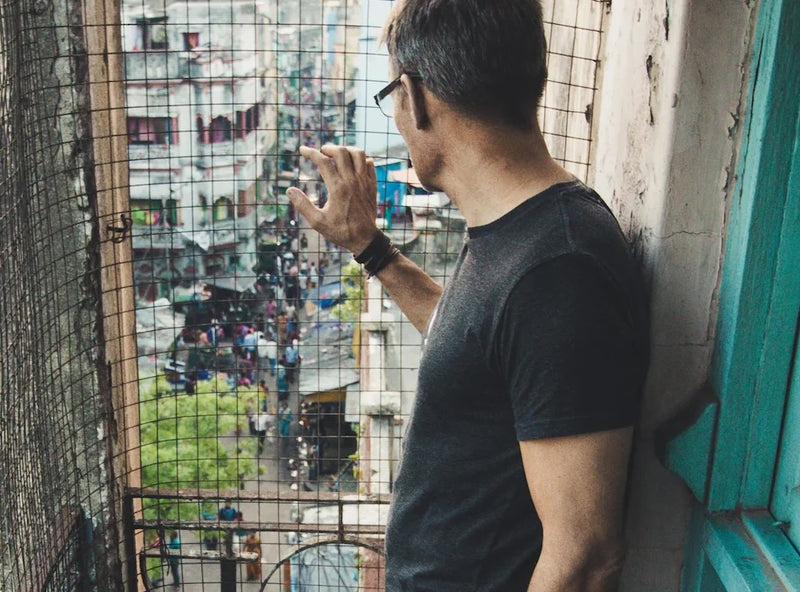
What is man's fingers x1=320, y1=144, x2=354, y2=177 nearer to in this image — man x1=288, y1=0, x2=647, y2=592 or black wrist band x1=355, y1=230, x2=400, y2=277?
black wrist band x1=355, y1=230, x2=400, y2=277

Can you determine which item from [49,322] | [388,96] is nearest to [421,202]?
[49,322]

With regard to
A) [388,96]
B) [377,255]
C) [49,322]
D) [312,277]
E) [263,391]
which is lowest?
[263,391]

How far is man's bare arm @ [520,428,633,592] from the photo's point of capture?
1210 millimetres

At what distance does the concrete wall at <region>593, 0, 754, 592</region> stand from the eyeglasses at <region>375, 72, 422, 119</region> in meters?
0.45

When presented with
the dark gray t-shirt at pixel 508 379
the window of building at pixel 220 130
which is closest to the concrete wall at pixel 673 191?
the dark gray t-shirt at pixel 508 379

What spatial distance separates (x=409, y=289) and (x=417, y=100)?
2.10 feet

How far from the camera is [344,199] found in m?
1.89

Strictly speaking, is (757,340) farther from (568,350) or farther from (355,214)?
(355,214)

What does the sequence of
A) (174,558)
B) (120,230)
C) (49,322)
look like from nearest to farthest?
(49,322) < (120,230) < (174,558)

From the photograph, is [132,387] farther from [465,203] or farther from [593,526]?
[593,526]

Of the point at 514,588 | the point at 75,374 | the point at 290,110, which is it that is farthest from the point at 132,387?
the point at 290,110

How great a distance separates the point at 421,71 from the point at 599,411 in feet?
1.99

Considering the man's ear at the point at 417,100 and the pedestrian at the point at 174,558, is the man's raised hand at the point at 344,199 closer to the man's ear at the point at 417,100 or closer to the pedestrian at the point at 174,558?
the man's ear at the point at 417,100

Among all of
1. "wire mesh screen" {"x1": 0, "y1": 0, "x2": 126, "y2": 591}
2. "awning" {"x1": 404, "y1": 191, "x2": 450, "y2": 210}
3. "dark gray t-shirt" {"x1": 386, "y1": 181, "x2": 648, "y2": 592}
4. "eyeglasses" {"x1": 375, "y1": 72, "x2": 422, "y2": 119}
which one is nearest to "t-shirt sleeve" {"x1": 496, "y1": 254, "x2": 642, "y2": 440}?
"dark gray t-shirt" {"x1": 386, "y1": 181, "x2": 648, "y2": 592}
